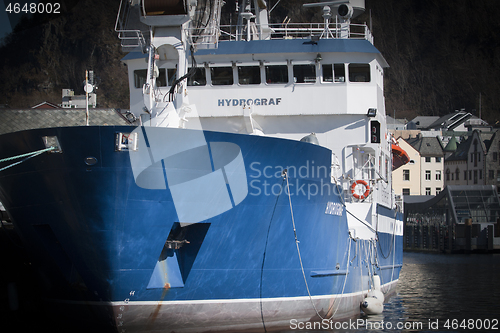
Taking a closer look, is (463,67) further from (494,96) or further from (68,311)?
(68,311)

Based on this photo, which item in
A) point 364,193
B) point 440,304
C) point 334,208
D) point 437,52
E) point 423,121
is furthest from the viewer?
point 437,52

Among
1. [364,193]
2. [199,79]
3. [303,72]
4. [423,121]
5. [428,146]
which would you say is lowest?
[364,193]

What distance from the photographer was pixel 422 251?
150ft

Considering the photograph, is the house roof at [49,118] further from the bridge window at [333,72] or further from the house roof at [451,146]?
the house roof at [451,146]

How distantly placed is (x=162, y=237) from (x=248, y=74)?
6.04 metres

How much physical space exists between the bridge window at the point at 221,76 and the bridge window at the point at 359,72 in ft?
9.73

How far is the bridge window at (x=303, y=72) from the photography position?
14.2 m

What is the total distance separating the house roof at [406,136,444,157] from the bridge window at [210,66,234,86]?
2179 inches

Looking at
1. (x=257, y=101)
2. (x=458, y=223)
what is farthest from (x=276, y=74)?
(x=458, y=223)

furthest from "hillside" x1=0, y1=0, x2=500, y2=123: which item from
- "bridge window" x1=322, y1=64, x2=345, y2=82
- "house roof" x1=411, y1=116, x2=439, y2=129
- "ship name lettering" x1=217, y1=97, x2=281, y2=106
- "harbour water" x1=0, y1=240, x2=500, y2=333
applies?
"ship name lettering" x1=217, y1=97, x2=281, y2=106

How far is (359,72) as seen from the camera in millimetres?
14477

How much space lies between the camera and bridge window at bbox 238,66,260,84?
558 inches

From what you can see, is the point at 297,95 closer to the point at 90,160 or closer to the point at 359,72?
the point at 359,72

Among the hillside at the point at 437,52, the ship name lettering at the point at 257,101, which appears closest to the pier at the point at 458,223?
the ship name lettering at the point at 257,101
